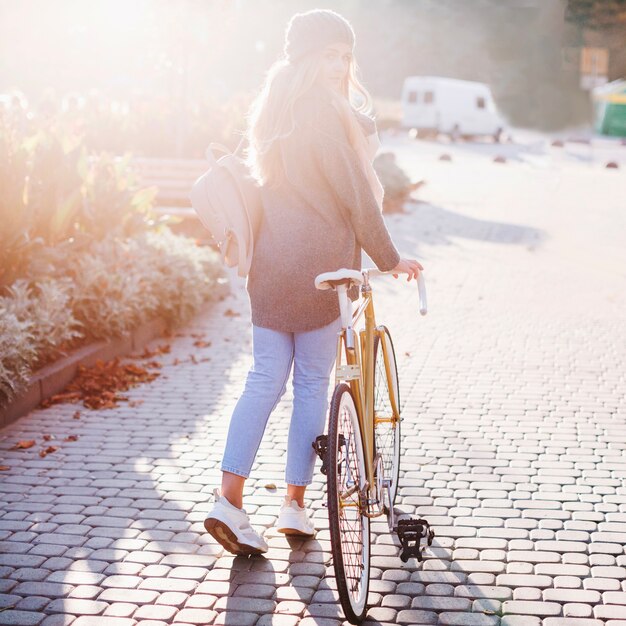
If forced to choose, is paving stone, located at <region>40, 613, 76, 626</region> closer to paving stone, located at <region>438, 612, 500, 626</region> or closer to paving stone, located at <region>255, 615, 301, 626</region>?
paving stone, located at <region>255, 615, 301, 626</region>

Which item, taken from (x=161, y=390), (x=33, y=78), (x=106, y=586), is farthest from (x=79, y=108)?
(x=33, y=78)

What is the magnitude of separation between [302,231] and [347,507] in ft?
3.28

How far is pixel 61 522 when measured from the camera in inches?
173

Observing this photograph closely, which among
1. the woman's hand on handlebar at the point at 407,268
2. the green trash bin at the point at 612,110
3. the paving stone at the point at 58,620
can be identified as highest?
the woman's hand on handlebar at the point at 407,268

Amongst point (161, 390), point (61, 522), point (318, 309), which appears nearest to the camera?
point (318, 309)

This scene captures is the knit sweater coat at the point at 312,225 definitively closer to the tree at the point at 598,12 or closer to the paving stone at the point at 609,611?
the paving stone at the point at 609,611

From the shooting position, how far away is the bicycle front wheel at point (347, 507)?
3.28 meters

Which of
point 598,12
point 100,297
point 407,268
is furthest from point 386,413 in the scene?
point 598,12

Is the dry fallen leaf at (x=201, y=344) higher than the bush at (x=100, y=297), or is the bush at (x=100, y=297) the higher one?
the bush at (x=100, y=297)

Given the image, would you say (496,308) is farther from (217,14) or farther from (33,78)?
(33,78)

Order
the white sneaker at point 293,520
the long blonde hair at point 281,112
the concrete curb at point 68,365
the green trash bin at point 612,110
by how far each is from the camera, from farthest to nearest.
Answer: the green trash bin at point 612,110 < the concrete curb at point 68,365 < the white sneaker at point 293,520 < the long blonde hair at point 281,112

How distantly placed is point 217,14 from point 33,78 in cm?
2982

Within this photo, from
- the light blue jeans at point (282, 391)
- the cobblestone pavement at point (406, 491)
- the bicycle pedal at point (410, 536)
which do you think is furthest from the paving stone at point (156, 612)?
the bicycle pedal at point (410, 536)

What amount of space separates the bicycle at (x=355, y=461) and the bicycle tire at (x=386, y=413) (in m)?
0.08
